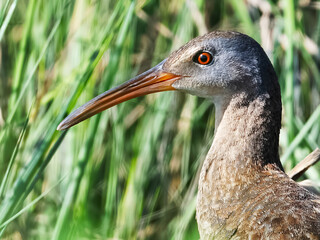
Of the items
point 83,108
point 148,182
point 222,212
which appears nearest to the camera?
point 222,212

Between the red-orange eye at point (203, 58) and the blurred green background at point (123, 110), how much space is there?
36 cm

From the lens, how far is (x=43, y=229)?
11.5 feet

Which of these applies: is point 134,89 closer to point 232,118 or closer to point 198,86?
point 198,86

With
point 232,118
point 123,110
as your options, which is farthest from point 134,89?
point 123,110

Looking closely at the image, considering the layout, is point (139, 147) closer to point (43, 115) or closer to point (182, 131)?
point (182, 131)

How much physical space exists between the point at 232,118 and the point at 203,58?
0.91ft

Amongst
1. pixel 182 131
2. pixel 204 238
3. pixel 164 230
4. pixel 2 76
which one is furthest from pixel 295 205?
pixel 2 76

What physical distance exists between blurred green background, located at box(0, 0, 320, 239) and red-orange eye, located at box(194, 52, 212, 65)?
0.36m

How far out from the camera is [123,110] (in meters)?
3.47

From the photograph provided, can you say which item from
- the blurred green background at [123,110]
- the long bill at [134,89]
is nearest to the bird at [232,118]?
the long bill at [134,89]

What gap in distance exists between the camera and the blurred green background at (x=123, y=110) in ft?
9.05

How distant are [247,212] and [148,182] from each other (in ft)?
5.69

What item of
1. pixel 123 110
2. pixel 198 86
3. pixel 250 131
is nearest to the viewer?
Answer: pixel 250 131

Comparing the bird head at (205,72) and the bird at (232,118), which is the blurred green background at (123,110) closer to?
the bird head at (205,72)
